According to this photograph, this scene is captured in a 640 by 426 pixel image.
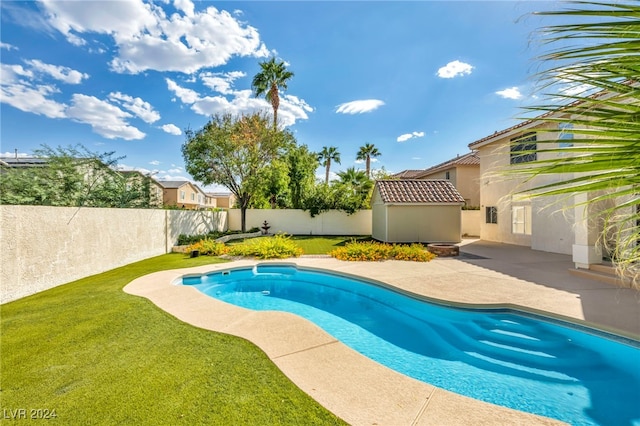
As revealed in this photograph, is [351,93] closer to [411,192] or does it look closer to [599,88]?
[411,192]

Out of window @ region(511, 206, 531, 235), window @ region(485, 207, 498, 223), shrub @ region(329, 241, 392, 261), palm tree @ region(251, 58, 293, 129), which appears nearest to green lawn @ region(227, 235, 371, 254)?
shrub @ region(329, 241, 392, 261)

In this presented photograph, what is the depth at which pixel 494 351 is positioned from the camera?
5.12 meters

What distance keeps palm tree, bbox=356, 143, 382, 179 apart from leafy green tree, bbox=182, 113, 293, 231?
60.7 feet

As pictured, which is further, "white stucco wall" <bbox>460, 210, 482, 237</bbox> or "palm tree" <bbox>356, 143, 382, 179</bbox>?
"palm tree" <bbox>356, 143, 382, 179</bbox>

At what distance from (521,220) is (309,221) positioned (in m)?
14.0

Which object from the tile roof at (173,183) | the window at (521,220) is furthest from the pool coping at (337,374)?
the tile roof at (173,183)

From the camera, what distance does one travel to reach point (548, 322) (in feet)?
18.7

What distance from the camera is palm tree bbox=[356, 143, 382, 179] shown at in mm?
37006

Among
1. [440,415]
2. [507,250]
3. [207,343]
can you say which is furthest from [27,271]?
[507,250]

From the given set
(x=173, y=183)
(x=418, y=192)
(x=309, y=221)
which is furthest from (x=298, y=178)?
(x=173, y=183)

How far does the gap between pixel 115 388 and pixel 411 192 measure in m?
16.0

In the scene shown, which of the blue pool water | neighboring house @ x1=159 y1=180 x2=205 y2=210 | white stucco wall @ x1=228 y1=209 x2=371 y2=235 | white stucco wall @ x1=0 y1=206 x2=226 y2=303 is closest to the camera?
the blue pool water

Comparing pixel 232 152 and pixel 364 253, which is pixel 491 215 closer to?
pixel 364 253

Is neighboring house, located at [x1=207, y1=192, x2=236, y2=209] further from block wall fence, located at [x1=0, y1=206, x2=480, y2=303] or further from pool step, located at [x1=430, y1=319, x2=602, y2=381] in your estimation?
pool step, located at [x1=430, y1=319, x2=602, y2=381]
